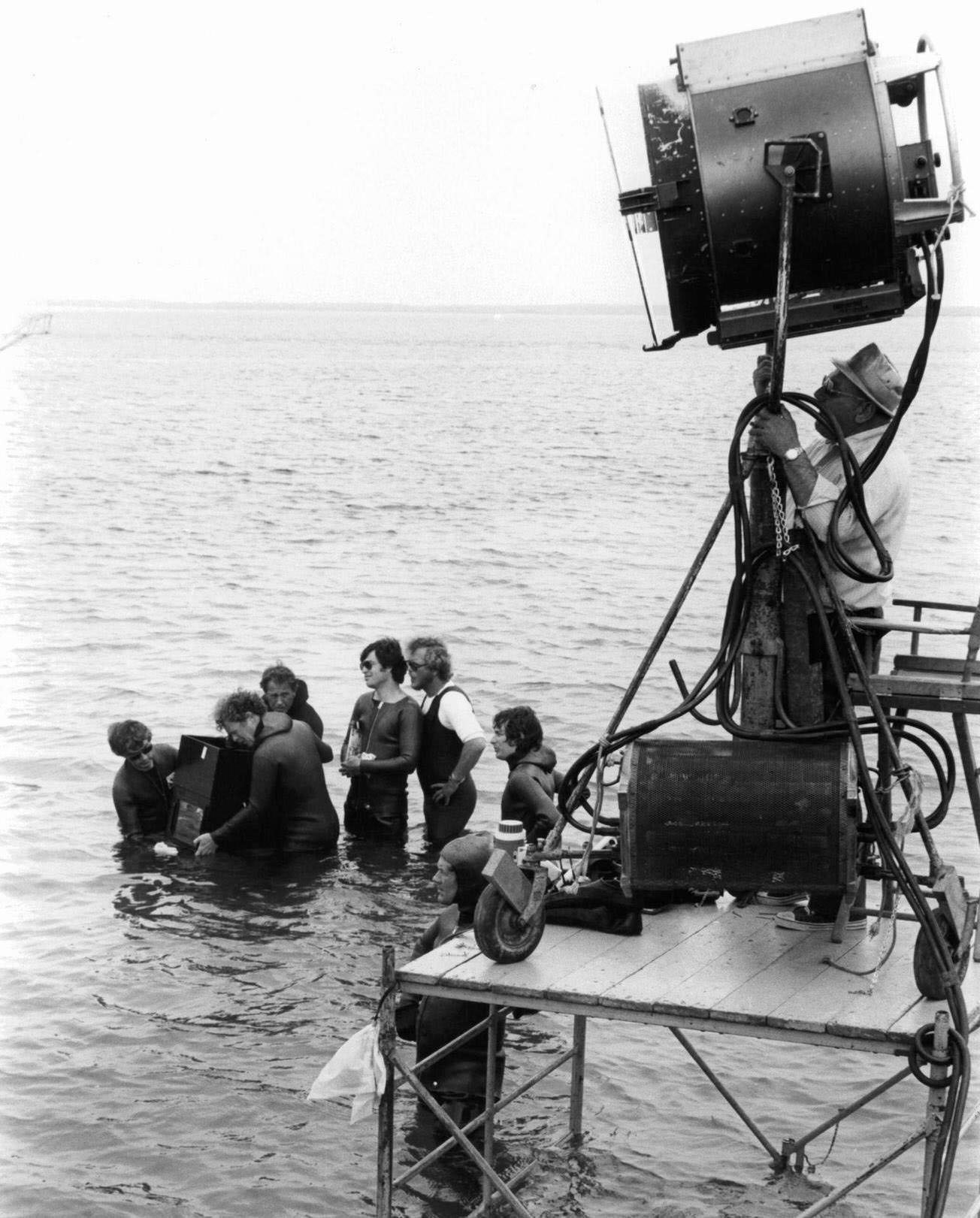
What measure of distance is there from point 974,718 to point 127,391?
67.1 m

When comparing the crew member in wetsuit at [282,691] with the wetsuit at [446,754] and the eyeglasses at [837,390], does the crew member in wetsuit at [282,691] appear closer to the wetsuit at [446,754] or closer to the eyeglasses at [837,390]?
the wetsuit at [446,754]

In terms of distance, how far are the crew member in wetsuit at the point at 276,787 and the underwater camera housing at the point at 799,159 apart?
6344 mm

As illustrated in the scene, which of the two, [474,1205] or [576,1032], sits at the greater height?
[576,1032]

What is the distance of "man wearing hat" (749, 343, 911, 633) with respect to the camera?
671 cm

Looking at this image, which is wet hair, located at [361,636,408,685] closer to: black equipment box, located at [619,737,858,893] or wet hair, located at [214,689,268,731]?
wet hair, located at [214,689,268,731]

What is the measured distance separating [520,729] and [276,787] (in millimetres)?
2517

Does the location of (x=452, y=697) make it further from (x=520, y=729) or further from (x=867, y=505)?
(x=867, y=505)

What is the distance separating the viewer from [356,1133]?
360 inches

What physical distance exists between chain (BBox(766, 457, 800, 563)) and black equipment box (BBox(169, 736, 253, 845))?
637 centimetres

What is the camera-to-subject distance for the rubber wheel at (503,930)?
6352 mm

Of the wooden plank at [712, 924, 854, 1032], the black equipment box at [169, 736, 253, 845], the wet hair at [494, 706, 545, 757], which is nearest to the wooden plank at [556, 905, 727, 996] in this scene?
the wooden plank at [712, 924, 854, 1032]

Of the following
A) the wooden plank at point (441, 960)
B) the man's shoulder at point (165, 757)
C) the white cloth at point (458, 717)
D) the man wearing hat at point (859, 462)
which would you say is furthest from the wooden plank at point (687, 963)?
the man's shoulder at point (165, 757)

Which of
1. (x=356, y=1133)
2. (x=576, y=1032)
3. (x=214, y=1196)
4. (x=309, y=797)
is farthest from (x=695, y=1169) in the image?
(x=309, y=797)

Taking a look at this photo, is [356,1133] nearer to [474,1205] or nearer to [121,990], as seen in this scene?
[474,1205]
